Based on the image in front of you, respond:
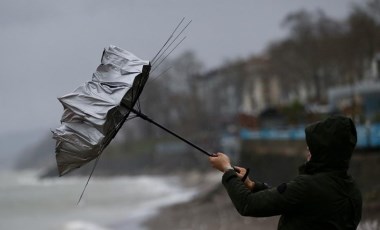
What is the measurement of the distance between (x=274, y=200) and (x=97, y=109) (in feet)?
4.21

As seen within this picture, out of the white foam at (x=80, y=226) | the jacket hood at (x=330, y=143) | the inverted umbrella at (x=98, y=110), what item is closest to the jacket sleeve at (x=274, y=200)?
the jacket hood at (x=330, y=143)

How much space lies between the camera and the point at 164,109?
106m

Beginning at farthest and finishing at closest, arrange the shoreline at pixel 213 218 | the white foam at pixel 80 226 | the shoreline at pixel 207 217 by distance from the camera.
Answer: the white foam at pixel 80 226, the shoreline at pixel 207 217, the shoreline at pixel 213 218

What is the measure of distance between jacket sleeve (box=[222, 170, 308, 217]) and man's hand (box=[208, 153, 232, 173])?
0.84 feet

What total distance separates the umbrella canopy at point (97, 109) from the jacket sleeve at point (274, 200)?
1.05 m

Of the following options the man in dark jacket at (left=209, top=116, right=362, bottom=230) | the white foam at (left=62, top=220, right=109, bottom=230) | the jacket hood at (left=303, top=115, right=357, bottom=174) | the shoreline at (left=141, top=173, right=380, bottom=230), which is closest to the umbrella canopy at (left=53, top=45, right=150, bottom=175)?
the man in dark jacket at (left=209, top=116, right=362, bottom=230)

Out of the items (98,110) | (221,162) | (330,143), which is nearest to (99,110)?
(98,110)

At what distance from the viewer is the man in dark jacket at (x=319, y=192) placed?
9.47 feet

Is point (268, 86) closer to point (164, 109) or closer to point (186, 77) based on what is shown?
point (186, 77)

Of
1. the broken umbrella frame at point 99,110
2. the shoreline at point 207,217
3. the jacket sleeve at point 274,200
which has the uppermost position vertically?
A: the broken umbrella frame at point 99,110

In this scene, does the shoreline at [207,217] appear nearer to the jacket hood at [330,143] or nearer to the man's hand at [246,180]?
the man's hand at [246,180]

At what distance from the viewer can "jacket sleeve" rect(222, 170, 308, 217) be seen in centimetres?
287

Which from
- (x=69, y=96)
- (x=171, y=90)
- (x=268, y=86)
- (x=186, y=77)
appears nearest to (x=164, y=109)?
(x=171, y=90)

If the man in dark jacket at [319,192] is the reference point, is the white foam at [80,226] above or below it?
below
